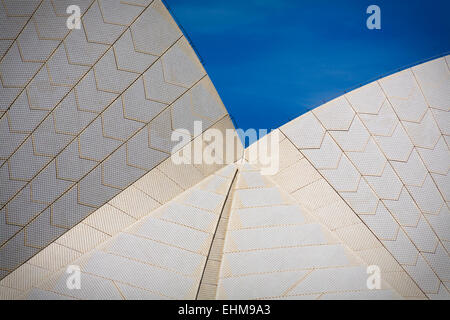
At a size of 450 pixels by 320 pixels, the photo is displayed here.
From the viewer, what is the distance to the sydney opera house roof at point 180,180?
30.5 feet

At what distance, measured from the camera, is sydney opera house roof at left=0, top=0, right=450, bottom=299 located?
9.30m

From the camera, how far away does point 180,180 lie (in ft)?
33.2

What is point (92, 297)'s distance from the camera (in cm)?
928

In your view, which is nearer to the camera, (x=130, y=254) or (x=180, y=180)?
(x=130, y=254)

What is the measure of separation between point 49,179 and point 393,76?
904 centimetres
